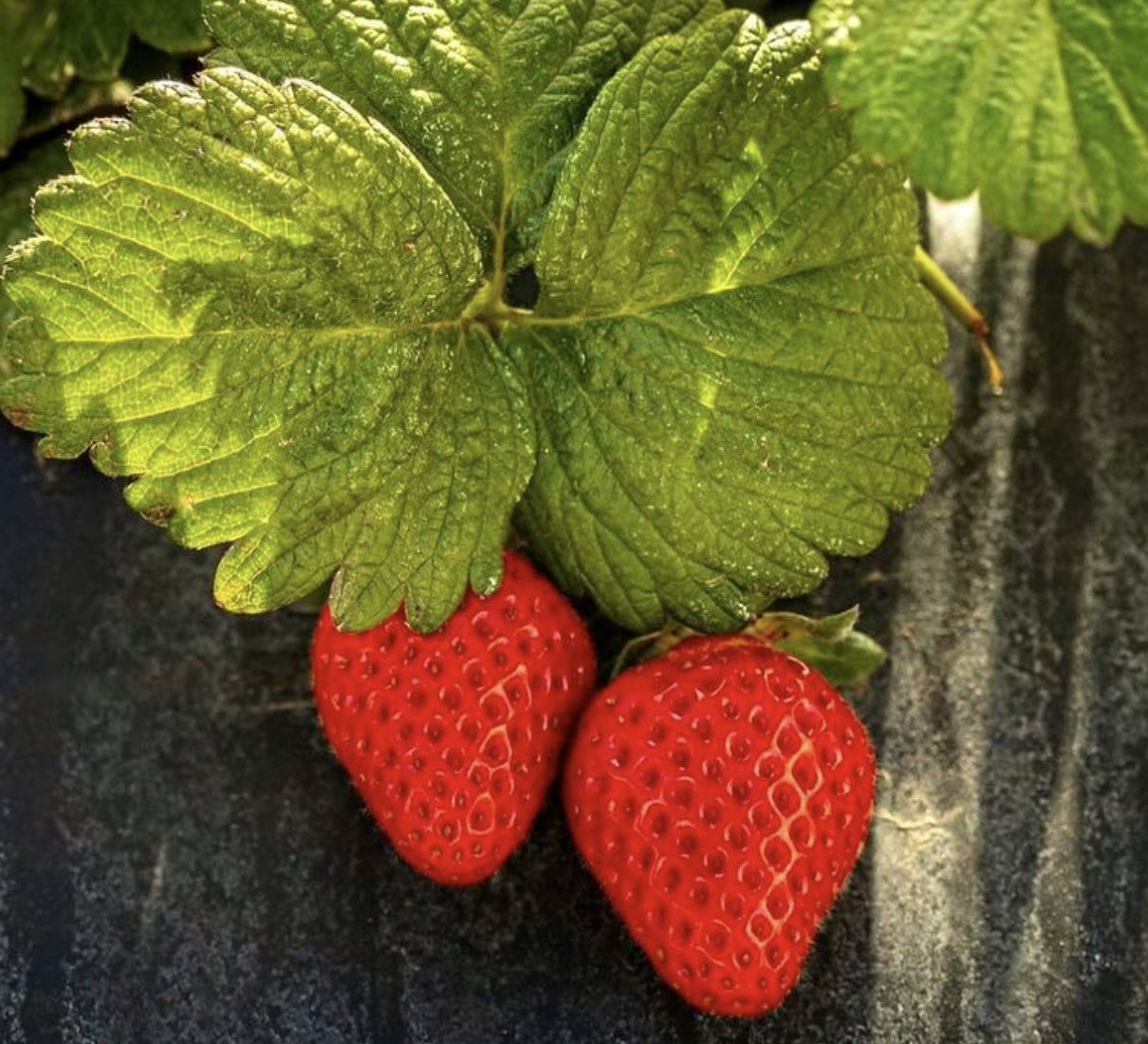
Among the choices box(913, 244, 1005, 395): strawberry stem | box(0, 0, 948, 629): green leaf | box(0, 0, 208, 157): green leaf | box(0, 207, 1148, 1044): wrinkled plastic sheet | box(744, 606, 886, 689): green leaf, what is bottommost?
box(0, 207, 1148, 1044): wrinkled plastic sheet

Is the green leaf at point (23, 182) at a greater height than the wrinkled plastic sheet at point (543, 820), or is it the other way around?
the green leaf at point (23, 182)

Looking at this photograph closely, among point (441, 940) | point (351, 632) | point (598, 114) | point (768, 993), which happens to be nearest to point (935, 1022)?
point (768, 993)

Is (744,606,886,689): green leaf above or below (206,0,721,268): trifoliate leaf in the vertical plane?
below

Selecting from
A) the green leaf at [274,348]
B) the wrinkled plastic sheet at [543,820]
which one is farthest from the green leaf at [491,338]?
the wrinkled plastic sheet at [543,820]

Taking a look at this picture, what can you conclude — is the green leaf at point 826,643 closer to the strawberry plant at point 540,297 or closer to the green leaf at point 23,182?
the strawberry plant at point 540,297

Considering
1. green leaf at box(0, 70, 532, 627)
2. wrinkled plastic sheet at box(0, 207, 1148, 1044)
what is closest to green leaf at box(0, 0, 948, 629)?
green leaf at box(0, 70, 532, 627)

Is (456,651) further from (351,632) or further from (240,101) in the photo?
(240,101)

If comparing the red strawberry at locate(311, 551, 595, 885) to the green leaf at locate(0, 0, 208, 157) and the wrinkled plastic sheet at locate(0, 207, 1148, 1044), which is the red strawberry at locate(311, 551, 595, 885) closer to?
the wrinkled plastic sheet at locate(0, 207, 1148, 1044)

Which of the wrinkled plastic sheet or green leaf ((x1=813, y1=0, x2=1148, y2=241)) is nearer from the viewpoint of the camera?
green leaf ((x1=813, y1=0, x2=1148, y2=241))
